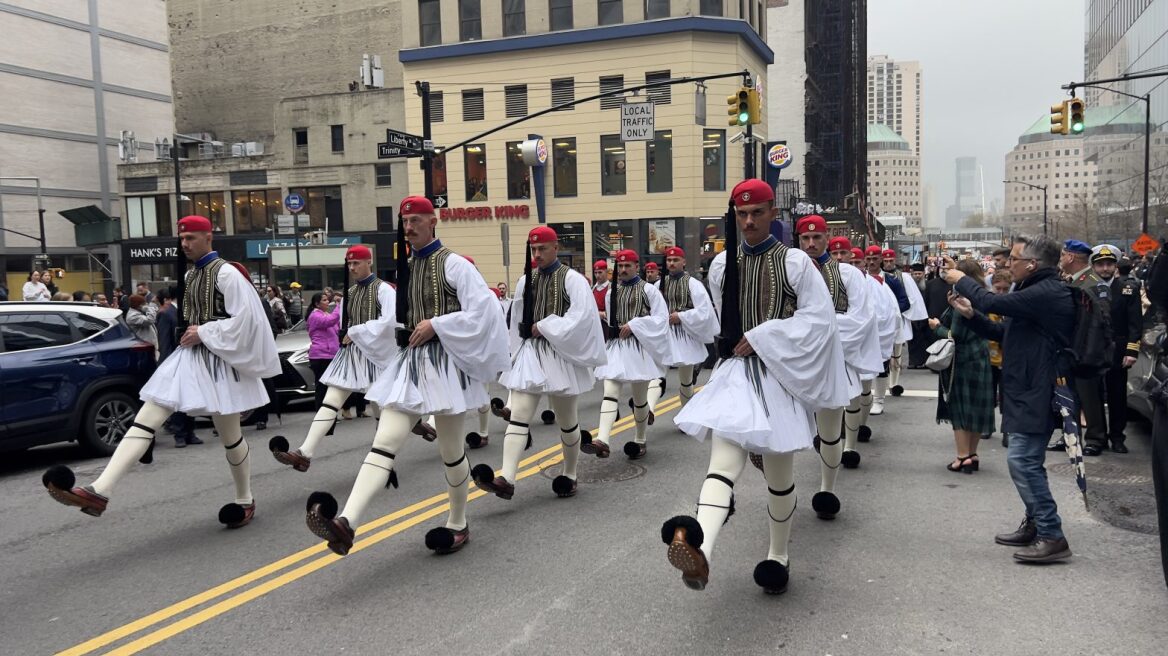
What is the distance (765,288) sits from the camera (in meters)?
4.54

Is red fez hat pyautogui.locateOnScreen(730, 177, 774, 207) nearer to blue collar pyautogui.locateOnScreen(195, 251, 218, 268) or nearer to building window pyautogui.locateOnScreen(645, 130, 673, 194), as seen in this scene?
blue collar pyautogui.locateOnScreen(195, 251, 218, 268)

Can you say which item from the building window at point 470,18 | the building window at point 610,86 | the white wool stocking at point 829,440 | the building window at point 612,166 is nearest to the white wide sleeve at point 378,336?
the white wool stocking at point 829,440

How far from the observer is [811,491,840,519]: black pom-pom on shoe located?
5902 millimetres

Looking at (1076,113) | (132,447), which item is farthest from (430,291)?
(1076,113)

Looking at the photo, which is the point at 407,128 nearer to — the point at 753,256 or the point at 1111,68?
the point at 753,256

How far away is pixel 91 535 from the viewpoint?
602 centimetres

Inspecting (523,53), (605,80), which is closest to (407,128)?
(523,53)

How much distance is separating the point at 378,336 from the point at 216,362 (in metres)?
2.33

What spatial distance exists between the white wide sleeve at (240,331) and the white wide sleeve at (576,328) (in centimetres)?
216

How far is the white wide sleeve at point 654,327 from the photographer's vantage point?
8719 millimetres

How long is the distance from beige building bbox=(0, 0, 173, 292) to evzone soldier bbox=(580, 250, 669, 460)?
46.3 metres

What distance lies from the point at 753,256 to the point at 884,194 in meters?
157

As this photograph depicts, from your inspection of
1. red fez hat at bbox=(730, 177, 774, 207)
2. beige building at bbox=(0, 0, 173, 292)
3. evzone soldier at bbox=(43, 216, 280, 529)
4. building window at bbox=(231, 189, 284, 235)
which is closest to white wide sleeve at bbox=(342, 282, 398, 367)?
evzone soldier at bbox=(43, 216, 280, 529)

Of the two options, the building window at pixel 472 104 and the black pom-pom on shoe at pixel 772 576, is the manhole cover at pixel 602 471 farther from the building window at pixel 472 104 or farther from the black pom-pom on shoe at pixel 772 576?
the building window at pixel 472 104
